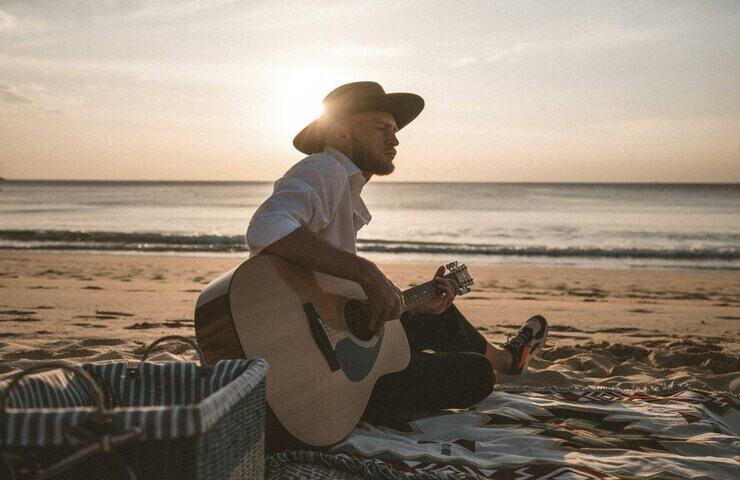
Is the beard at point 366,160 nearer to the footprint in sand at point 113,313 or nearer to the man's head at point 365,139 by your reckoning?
the man's head at point 365,139

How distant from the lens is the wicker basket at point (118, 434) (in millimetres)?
1407

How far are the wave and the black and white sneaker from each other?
1080 centimetres

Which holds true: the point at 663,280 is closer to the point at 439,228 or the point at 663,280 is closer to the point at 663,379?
the point at 663,379

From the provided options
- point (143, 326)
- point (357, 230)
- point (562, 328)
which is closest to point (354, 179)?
point (357, 230)

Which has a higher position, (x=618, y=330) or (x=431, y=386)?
(x=431, y=386)

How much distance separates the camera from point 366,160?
3.39 m

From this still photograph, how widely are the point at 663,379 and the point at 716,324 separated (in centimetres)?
333

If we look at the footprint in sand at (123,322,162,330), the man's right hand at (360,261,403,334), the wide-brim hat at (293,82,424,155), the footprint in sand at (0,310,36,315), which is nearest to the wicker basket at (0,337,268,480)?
the man's right hand at (360,261,403,334)

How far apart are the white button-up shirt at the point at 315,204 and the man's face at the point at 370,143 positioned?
0.10m

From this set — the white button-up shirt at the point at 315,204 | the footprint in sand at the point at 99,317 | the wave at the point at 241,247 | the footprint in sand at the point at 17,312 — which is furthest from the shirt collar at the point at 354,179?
the wave at the point at 241,247

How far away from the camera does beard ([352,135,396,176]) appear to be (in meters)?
3.38

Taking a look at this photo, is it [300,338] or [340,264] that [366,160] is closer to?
[340,264]

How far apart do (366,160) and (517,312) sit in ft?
15.4

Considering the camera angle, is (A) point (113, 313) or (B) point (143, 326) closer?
(B) point (143, 326)
